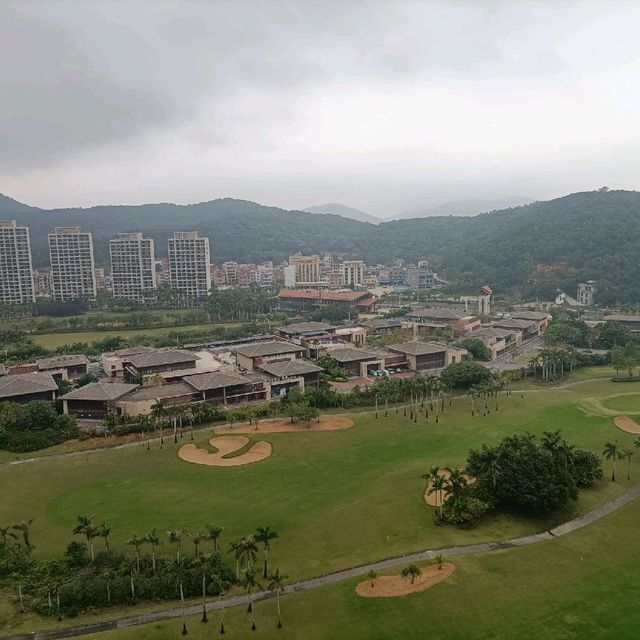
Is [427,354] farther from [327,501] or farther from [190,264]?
[190,264]

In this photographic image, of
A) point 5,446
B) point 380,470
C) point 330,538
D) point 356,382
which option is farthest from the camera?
point 356,382

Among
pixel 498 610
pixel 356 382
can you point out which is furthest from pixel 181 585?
pixel 356 382

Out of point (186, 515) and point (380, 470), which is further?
point (380, 470)

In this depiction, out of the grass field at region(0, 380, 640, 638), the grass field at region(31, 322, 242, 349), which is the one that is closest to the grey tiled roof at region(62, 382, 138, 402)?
the grass field at region(0, 380, 640, 638)

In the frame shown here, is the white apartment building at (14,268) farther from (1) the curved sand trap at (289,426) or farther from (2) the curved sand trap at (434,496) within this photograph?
(2) the curved sand trap at (434,496)

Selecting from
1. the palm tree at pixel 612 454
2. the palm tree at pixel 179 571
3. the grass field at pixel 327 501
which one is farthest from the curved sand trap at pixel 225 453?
the palm tree at pixel 612 454

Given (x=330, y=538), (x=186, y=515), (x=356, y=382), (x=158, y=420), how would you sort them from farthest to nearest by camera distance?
(x=356, y=382)
(x=158, y=420)
(x=186, y=515)
(x=330, y=538)

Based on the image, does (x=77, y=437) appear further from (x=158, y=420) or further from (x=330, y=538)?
(x=330, y=538)
